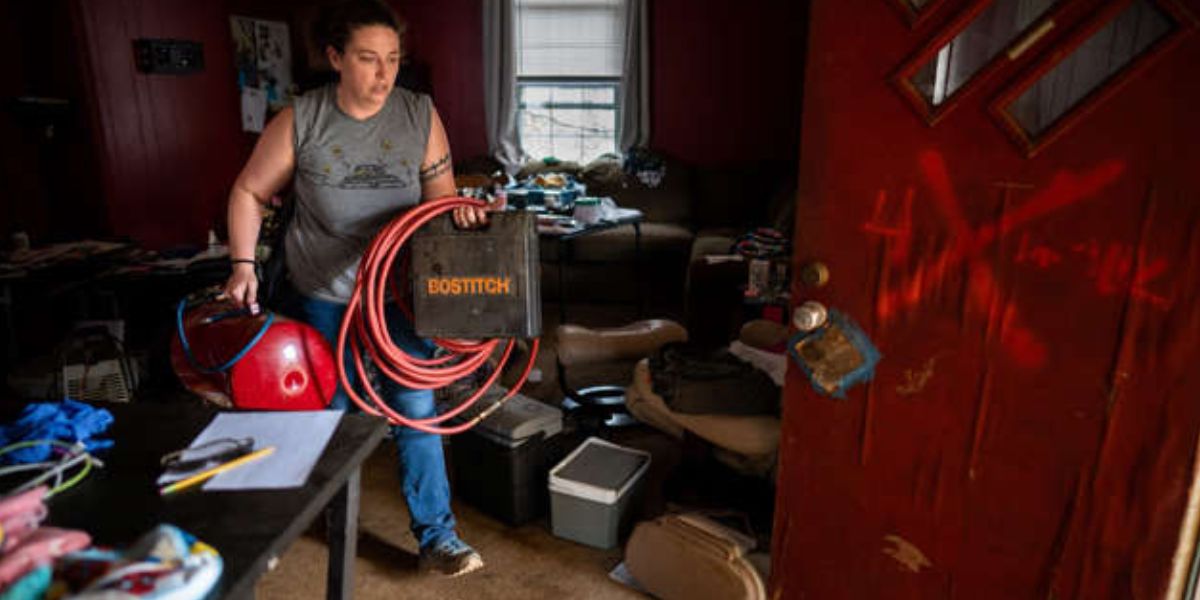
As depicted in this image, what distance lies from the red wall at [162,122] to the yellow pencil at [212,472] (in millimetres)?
3368

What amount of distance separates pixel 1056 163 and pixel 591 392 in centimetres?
194

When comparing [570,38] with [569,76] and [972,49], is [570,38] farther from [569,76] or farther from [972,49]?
[972,49]

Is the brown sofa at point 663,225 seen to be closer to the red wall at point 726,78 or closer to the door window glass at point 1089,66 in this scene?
the red wall at point 726,78

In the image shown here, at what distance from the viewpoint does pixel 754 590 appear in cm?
172

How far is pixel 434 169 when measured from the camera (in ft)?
5.98

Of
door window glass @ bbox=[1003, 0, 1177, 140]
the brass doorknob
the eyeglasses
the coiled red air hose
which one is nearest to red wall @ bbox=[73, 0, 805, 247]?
the coiled red air hose

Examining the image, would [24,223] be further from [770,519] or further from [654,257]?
[770,519]

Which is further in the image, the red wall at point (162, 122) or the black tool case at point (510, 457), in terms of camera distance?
the red wall at point (162, 122)

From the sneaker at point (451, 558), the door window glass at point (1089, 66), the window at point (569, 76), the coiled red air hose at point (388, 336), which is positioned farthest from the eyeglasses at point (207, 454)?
the window at point (569, 76)

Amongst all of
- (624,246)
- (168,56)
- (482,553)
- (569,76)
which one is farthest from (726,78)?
(482,553)

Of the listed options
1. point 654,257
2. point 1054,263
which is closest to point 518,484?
point 1054,263

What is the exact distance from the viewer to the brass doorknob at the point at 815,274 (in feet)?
4.77

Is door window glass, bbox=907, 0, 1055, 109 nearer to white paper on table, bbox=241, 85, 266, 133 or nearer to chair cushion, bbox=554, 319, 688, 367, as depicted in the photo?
chair cushion, bbox=554, 319, 688, 367

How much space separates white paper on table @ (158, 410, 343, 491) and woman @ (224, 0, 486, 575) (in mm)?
380
